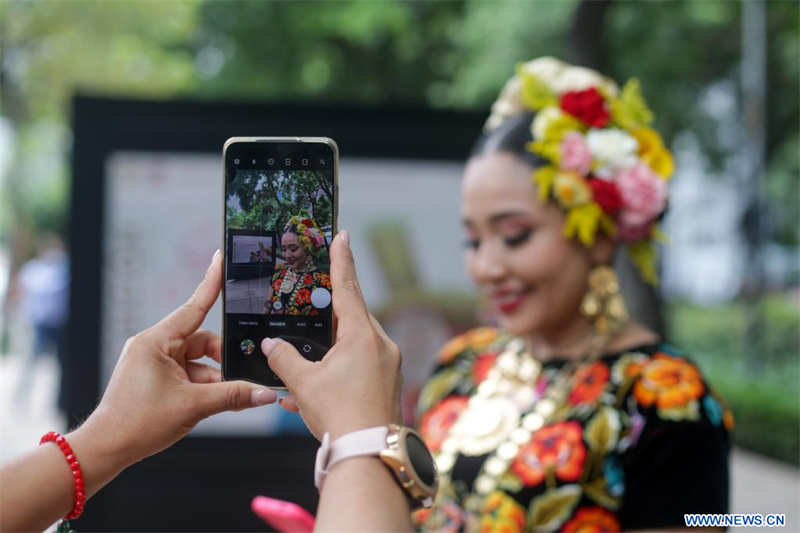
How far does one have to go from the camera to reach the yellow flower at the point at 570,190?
7.09ft

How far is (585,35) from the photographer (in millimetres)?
7348

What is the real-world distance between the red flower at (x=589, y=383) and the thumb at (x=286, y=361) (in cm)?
117

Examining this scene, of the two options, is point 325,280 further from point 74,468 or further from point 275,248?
point 74,468

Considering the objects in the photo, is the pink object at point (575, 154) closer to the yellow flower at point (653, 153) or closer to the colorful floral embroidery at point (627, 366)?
the yellow flower at point (653, 153)

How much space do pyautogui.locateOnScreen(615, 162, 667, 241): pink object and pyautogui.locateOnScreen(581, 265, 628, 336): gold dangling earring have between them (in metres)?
0.15

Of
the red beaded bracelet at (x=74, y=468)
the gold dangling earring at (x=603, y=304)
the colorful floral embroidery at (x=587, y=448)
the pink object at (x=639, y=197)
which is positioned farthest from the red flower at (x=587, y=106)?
the red beaded bracelet at (x=74, y=468)

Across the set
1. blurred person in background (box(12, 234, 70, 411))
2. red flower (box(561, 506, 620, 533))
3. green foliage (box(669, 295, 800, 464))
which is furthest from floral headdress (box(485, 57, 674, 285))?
blurred person in background (box(12, 234, 70, 411))

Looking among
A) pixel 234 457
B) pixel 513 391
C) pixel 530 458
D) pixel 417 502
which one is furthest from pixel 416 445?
pixel 234 457

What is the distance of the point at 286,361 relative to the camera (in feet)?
3.41

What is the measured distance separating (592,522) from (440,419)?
51 cm

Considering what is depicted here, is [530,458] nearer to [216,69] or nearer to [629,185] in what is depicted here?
[629,185]

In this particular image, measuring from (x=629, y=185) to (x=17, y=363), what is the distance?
10905mm

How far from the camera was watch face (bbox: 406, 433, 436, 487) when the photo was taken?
3.37 feet

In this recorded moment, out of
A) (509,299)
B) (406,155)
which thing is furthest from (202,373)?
(406,155)
